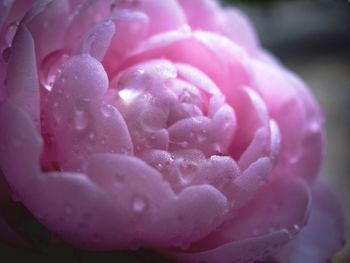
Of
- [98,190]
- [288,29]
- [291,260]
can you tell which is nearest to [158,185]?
[98,190]

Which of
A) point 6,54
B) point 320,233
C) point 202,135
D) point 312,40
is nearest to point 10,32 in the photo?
point 6,54

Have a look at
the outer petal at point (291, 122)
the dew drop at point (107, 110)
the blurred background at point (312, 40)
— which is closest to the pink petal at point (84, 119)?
the dew drop at point (107, 110)

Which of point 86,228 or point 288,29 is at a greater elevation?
point 86,228

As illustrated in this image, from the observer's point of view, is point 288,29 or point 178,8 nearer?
point 178,8

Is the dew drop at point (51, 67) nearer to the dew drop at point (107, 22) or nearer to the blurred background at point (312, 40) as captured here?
the dew drop at point (107, 22)

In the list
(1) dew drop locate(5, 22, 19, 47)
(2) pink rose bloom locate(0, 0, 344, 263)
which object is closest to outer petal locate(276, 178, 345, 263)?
(2) pink rose bloom locate(0, 0, 344, 263)

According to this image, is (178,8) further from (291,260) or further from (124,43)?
(291,260)

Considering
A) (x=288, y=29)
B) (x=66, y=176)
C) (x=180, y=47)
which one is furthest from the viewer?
(x=288, y=29)
